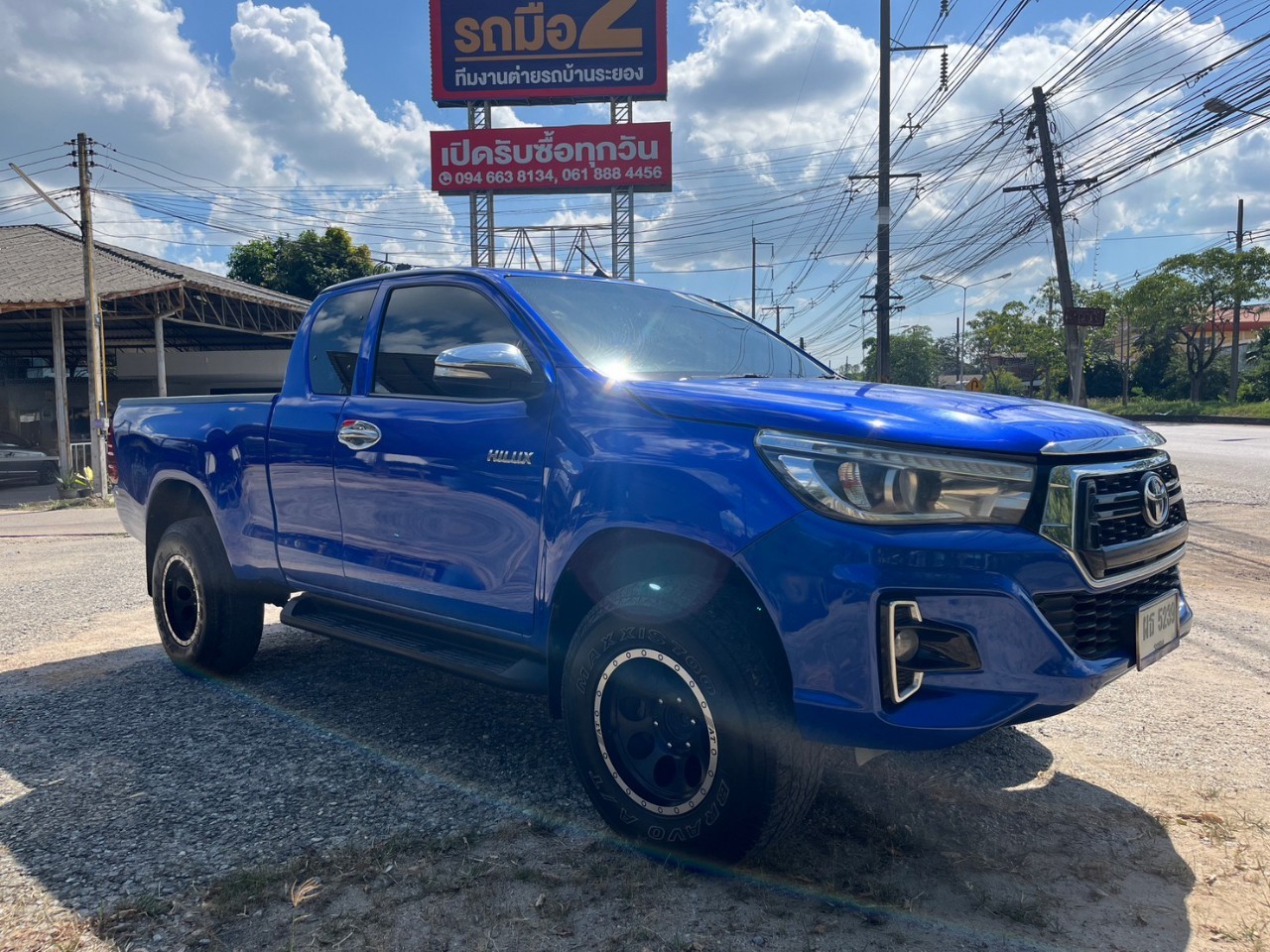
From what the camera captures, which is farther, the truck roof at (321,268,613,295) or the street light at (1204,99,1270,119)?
the street light at (1204,99,1270,119)

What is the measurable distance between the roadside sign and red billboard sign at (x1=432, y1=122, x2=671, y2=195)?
15.3m

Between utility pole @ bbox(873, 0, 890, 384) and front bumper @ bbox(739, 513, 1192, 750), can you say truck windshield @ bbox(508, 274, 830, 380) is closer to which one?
front bumper @ bbox(739, 513, 1192, 750)

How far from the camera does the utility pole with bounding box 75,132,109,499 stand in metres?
19.5

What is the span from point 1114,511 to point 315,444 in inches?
→ 122

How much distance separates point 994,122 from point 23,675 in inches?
950

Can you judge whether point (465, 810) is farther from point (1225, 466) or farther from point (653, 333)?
point (1225, 466)

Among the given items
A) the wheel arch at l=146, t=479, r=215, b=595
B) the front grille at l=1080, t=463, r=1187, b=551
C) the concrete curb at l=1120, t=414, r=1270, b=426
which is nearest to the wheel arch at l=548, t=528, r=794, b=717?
the front grille at l=1080, t=463, r=1187, b=551

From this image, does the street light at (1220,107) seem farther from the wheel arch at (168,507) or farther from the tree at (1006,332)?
the tree at (1006,332)

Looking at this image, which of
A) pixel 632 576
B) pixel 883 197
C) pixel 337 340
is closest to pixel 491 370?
pixel 632 576

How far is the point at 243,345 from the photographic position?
34.3 meters

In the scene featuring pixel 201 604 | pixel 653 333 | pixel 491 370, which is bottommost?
pixel 201 604

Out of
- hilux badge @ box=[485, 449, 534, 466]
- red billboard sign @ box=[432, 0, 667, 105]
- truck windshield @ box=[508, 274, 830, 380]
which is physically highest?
red billboard sign @ box=[432, 0, 667, 105]

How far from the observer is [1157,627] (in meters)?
2.83

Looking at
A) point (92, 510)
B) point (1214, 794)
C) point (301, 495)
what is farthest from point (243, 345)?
point (1214, 794)
